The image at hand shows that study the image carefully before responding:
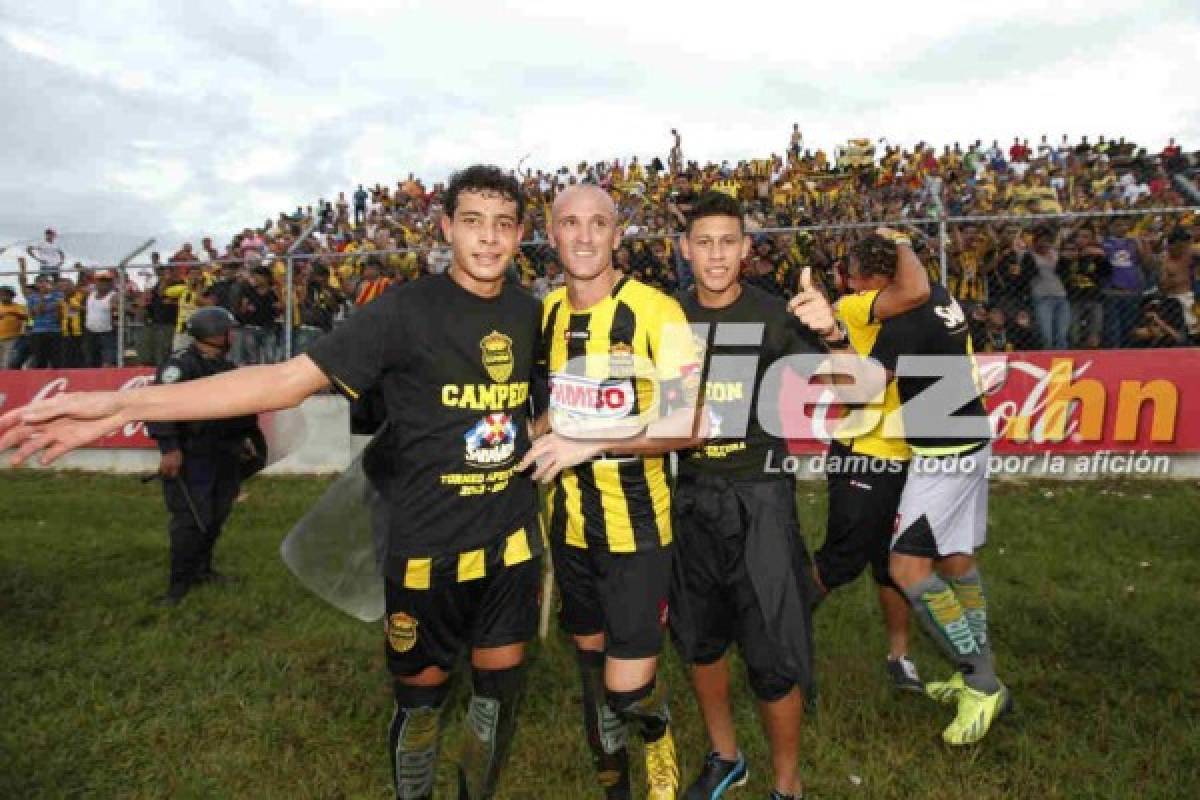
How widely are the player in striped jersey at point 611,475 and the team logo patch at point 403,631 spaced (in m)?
0.72

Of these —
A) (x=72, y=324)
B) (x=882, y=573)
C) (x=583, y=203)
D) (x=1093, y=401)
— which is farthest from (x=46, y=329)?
(x=1093, y=401)

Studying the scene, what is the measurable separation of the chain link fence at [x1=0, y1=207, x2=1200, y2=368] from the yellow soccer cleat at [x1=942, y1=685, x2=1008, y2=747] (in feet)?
18.0

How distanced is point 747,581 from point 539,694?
181 cm

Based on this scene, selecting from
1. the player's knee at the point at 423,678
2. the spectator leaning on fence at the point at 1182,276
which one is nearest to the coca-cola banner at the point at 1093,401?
the spectator leaning on fence at the point at 1182,276

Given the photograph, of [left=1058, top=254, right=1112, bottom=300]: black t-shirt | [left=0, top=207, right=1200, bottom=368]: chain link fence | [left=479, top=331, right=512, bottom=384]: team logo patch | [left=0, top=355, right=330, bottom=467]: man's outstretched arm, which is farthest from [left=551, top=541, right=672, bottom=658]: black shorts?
[left=1058, top=254, right=1112, bottom=300]: black t-shirt

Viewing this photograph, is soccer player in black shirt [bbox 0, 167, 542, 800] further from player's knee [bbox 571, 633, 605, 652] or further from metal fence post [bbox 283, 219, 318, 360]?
metal fence post [bbox 283, 219, 318, 360]

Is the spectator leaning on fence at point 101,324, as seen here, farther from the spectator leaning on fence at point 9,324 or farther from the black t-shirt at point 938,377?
the black t-shirt at point 938,377

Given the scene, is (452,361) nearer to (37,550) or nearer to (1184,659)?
(1184,659)

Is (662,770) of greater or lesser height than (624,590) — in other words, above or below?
below

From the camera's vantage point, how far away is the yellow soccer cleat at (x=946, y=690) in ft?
15.0

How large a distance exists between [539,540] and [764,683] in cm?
116

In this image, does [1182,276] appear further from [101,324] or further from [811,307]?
[101,324]

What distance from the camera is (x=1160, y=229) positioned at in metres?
9.60

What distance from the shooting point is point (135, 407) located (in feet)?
7.95
